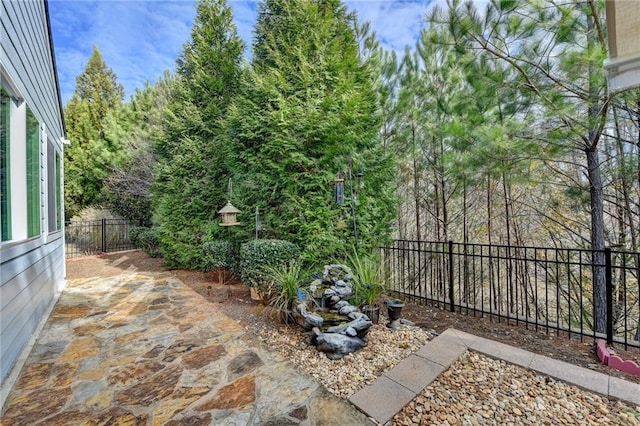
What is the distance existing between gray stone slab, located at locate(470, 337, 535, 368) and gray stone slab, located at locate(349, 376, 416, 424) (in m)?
1.03

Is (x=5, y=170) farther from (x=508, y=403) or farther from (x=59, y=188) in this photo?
(x=508, y=403)

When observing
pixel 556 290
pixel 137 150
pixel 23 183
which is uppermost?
pixel 137 150

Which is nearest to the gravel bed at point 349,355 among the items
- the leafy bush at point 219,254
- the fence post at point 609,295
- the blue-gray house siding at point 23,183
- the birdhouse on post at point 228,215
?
the fence post at point 609,295

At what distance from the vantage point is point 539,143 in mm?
3645

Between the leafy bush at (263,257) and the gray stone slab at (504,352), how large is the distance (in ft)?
8.60

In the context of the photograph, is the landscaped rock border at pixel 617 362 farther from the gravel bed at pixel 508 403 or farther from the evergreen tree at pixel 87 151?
the evergreen tree at pixel 87 151

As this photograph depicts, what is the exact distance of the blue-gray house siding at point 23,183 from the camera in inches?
91.7

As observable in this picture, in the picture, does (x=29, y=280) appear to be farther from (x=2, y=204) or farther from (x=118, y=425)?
(x=118, y=425)

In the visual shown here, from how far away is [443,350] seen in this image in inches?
108

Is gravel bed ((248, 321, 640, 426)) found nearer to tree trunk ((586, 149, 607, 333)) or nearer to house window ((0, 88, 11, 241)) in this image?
tree trunk ((586, 149, 607, 333))

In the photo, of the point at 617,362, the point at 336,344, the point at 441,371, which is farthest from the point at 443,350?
the point at 617,362

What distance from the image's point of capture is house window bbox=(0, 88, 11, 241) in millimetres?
2396

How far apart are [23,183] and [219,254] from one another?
3017 millimetres

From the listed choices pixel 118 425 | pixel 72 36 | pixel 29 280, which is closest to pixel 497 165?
pixel 118 425
